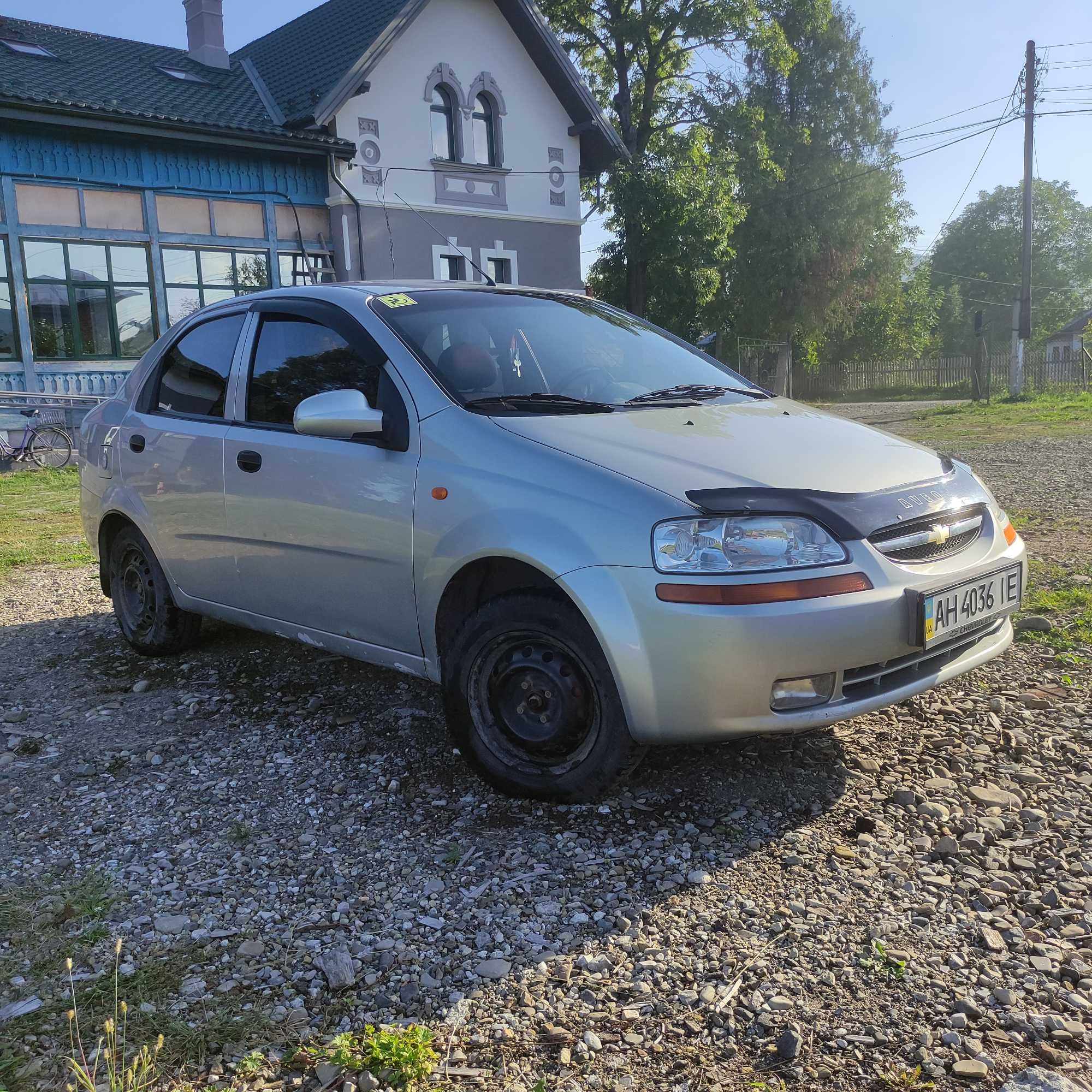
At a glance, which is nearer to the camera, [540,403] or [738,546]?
[738,546]

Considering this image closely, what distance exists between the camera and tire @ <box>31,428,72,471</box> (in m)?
16.7

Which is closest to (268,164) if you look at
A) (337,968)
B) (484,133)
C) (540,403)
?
(484,133)

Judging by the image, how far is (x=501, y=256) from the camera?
22.5 metres

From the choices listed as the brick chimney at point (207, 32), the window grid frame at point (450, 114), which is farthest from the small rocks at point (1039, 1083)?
the brick chimney at point (207, 32)

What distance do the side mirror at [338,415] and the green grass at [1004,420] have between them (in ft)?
41.6

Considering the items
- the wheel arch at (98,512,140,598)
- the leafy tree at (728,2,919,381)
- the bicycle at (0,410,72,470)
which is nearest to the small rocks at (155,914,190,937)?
the wheel arch at (98,512,140,598)

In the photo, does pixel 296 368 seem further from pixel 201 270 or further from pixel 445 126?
pixel 445 126

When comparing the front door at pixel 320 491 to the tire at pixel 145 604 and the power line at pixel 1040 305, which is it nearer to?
the tire at pixel 145 604

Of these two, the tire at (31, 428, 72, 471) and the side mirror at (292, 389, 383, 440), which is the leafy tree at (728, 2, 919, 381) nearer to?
the tire at (31, 428, 72, 471)

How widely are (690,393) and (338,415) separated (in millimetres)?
1383

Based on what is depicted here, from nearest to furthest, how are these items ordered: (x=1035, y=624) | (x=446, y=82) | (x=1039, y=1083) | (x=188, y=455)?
(x=1039, y=1083)
(x=188, y=455)
(x=1035, y=624)
(x=446, y=82)

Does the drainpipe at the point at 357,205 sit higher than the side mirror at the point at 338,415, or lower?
higher

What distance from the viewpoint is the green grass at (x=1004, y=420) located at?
15898mm

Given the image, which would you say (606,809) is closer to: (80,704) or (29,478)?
(80,704)
